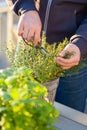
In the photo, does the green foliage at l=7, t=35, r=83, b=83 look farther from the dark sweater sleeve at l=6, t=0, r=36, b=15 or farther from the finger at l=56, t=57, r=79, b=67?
the dark sweater sleeve at l=6, t=0, r=36, b=15

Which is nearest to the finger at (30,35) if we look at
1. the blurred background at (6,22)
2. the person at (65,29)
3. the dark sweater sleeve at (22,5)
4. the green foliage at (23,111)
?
the person at (65,29)

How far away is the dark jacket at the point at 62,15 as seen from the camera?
1217 millimetres

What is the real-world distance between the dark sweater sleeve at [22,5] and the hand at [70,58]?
0.75ft

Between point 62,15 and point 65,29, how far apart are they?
0.18 feet

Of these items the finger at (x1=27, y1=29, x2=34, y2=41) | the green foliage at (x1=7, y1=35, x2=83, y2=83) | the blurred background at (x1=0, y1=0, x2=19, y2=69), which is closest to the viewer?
the green foliage at (x1=7, y1=35, x2=83, y2=83)

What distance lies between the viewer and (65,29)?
1294mm

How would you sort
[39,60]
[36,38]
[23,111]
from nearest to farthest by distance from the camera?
1. [23,111]
2. [39,60]
3. [36,38]

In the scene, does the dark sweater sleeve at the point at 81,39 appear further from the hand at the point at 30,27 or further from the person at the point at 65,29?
the hand at the point at 30,27

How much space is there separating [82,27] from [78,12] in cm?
12

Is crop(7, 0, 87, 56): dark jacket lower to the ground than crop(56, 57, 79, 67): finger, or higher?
higher

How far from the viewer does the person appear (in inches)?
42.3

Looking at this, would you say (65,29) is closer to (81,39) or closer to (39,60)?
(81,39)

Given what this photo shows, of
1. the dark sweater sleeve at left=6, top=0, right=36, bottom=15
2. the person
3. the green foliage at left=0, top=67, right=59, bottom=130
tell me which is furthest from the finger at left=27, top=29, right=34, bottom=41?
the green foliage at left=0, top=67, right=59, bottom=130

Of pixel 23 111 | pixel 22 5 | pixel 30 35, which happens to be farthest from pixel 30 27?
pixel 23 111
